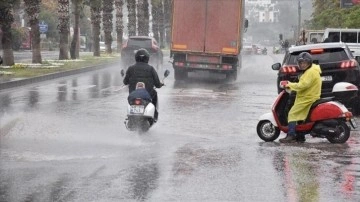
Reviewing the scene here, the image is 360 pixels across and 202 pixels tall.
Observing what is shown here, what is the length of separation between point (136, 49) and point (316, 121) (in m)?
25.6

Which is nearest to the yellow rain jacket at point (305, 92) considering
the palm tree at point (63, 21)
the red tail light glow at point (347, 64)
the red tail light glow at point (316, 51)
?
the red tail light glow at point (316, 51)

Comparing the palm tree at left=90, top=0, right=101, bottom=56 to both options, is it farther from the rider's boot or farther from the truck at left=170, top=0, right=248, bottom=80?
the rider's boot

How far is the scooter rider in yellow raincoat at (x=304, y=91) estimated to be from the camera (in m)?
11.6

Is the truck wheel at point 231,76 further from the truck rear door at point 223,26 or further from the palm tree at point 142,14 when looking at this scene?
the palm tree at point 142,14

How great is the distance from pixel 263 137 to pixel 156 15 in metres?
67.9

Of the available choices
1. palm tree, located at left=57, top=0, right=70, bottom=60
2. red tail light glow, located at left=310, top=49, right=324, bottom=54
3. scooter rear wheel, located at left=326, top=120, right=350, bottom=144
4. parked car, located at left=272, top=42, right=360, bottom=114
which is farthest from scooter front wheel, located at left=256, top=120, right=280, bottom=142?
palm tree, located at left=57, top=0, right=70, bottom=60

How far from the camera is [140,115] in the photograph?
1263cm

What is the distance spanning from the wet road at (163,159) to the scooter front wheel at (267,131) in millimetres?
155

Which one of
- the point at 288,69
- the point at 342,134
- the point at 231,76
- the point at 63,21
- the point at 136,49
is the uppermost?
the point at 63,21

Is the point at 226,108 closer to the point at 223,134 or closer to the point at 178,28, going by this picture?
the point at 223,134

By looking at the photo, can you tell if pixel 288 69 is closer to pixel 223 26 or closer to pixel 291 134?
pixel 291 134

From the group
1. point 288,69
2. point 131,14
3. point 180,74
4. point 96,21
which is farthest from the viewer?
point 131,14

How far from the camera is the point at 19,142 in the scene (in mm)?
11477

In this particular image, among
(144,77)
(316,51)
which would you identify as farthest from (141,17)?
(144,77)
